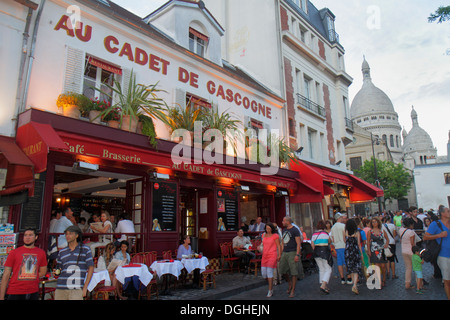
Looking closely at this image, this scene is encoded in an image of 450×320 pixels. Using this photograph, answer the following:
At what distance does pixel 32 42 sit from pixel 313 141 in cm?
1372

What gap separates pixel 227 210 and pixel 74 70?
6.43 meters

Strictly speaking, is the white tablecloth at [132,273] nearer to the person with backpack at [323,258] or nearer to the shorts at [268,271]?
the shorts at [268,271]

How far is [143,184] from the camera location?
28.9 feet

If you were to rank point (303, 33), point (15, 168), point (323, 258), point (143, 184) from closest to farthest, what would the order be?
1. point (15, 168)
2. point (323, 258)
3. point (143, 184)
4. point (303, 33)

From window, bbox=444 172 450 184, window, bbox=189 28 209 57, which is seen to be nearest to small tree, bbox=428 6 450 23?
window, bbox=189 28 209 57

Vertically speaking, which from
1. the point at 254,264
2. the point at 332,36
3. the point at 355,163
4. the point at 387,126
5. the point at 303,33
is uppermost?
the point at 387,126

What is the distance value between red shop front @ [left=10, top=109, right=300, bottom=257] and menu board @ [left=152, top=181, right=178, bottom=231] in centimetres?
3

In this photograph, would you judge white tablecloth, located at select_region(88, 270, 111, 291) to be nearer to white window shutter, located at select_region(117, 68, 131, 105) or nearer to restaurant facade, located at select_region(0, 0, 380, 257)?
restaurant facade, located at select_region(0, 0, 380, 257)

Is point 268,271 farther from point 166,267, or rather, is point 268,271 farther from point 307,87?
point 307,87

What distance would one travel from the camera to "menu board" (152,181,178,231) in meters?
8.78

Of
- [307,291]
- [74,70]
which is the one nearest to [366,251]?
[307,291]

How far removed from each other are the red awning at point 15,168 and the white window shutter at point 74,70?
6.47ft
